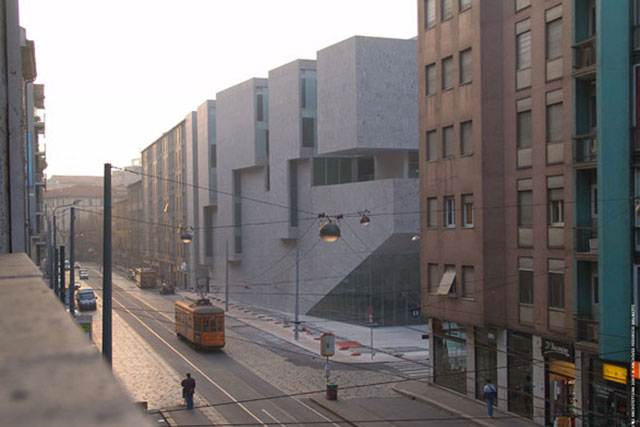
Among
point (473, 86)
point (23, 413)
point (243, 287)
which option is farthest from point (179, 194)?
point (23, 413)

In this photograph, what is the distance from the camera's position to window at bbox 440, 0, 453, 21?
28.8 metres

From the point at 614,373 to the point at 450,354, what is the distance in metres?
9.57

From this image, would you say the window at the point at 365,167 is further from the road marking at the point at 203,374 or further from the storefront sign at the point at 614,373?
the storefront sign at the point at 614,373

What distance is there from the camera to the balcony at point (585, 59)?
21781mm

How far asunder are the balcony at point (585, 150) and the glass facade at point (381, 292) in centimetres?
2483

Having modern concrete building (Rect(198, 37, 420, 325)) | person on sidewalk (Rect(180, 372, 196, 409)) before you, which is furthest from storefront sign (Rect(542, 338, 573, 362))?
modern concrete building (Rect(198, 37, 420, 325))

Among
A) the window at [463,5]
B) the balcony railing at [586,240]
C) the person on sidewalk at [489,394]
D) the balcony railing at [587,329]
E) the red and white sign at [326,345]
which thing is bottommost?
the person on sidewalk at [489,394]

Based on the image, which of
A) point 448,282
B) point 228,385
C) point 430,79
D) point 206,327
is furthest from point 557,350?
point 206,327

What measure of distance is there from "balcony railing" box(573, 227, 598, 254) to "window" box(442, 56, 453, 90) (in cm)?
908

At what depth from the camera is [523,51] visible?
25375mm

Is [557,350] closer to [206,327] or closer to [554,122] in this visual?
[554,122]

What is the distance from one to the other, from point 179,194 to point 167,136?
13504mm

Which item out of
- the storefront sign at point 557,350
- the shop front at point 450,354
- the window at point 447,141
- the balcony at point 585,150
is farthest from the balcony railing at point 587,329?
the window at point 447,141

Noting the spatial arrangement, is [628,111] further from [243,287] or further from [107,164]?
[243,287]
